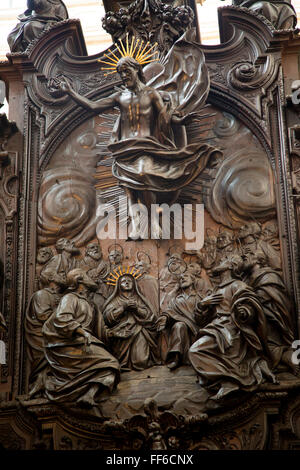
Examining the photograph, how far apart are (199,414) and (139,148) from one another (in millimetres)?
2451

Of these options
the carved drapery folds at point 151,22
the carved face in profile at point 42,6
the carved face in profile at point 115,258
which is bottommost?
the carved face in profile at point 115,258

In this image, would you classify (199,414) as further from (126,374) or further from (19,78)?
(19,78)

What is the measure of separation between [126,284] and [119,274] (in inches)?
7.1

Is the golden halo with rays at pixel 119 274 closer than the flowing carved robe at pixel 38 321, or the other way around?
the flowing carved robe at pixel 38 321

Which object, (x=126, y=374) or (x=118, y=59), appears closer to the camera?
(x=126, y=374)

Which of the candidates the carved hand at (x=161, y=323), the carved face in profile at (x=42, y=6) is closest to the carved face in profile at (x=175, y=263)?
the carved hand at (x=161, y=323)

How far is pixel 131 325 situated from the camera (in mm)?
9203

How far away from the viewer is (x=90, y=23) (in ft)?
42.4

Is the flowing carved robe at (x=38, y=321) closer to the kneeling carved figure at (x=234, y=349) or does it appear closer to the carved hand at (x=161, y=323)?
the carved hand at (x=161, y=323)

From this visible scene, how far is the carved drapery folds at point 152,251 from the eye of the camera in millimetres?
8742

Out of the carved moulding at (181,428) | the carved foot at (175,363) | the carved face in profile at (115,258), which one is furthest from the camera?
the carved face in profile at (115,258)

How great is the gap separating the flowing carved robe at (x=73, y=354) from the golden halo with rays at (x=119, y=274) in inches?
15.7
